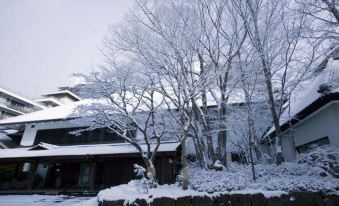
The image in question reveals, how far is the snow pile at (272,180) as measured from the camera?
7.66 meters

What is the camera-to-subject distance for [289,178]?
8.16 m

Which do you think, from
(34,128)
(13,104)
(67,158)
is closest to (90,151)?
(67,158)

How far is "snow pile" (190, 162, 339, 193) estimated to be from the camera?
766cm

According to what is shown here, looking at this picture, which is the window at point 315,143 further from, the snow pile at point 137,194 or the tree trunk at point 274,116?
the snow pile at point 137,194

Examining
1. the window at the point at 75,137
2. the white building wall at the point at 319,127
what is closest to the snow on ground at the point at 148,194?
the white building wall at the point at 319,127

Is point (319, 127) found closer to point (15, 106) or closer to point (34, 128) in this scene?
point (34, 128)

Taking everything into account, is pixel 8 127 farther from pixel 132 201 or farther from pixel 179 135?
pixel 132 201

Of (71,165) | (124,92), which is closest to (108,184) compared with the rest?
(71,165)

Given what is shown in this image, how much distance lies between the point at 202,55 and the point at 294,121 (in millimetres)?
5723

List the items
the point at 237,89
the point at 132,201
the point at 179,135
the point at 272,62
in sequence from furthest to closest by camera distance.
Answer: the point at 179,135, the point at 237,89, the point at 272,62, the point at 132,201

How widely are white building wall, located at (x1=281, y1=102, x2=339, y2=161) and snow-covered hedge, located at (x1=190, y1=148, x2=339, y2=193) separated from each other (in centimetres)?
114

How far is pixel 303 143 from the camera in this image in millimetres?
11883

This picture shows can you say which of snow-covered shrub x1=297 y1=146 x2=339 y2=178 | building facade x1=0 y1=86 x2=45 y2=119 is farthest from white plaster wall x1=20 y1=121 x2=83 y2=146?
building facade x1=0 y1=86 x2=45 y2=119

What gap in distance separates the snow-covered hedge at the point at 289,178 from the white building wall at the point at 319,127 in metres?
1.14
